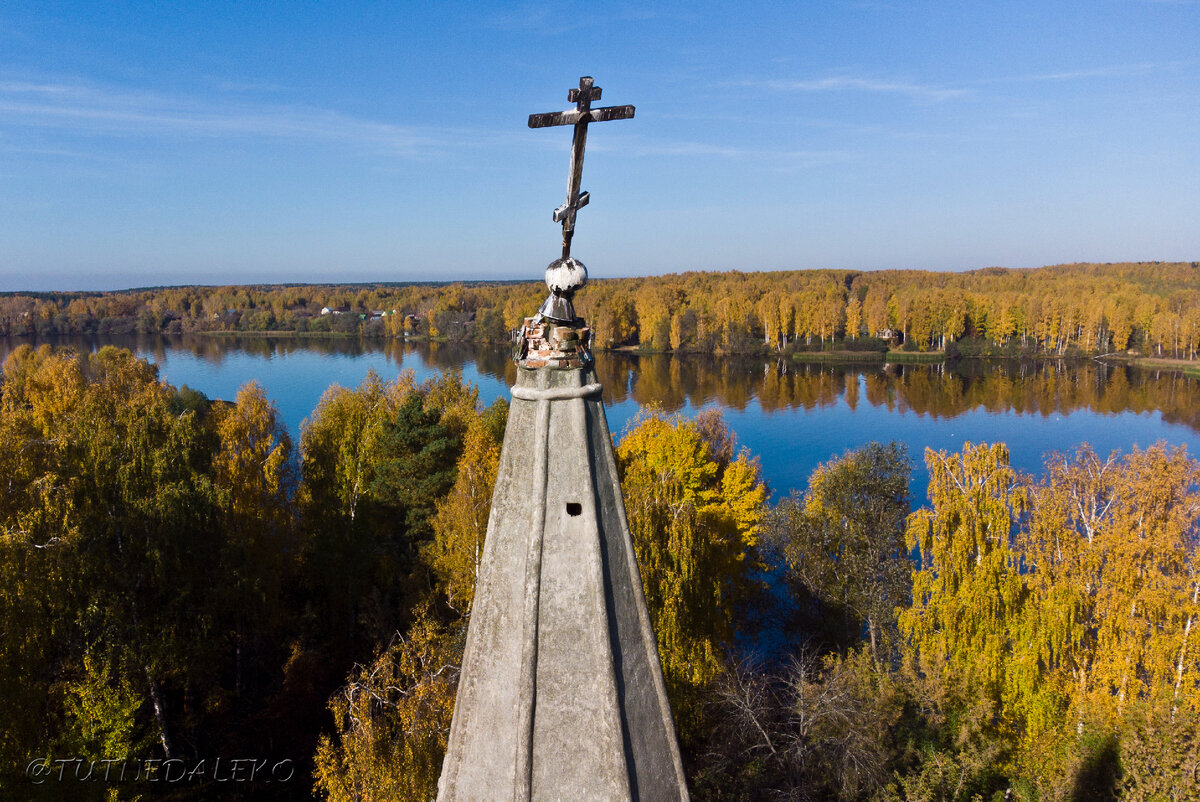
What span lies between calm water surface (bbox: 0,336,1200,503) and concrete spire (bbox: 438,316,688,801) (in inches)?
1091

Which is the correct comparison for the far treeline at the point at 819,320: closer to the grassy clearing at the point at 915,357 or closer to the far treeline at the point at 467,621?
the grassy clearing at the point at 915,357

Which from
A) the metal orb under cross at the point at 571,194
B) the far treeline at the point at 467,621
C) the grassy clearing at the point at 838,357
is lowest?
the far treeline at the point at 467,621

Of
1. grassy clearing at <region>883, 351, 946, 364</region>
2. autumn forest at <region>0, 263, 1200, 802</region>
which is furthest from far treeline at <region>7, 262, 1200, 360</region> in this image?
autumn forest at <region>0, 263, 1200, 802</region>

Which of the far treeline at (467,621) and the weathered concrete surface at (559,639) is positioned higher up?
the weathered concrete surface at (559,639)

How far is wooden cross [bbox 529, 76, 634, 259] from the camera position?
3.51 metres

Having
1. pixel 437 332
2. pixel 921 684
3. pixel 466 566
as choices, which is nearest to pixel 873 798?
pixel 921 684

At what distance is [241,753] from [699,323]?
6644 centimetres

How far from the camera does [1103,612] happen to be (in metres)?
12.7

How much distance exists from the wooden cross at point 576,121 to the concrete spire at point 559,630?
0.53 meters

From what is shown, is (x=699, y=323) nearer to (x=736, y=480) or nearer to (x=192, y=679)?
(x=736, y=480)

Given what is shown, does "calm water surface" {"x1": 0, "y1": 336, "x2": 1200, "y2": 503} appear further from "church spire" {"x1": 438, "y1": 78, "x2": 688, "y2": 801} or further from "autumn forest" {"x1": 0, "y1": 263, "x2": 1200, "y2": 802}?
"church spire" {"x1": 438, "y1": 78, "x2": 688, "y2": 801}

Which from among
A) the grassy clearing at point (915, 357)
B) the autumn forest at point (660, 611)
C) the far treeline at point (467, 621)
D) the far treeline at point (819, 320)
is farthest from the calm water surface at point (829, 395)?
the far treeline at point (467, 621)

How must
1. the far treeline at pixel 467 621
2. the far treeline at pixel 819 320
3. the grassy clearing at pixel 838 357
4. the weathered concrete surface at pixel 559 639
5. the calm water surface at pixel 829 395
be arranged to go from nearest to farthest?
the weathered concrete surface at pixel 559 639, the far treeline at pixel 467 621, the calm water surface at pixel 829 395, the far treeline at pixel 819 320, the grassy clearing at pixel 838 357

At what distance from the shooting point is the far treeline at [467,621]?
1034 centimetres
